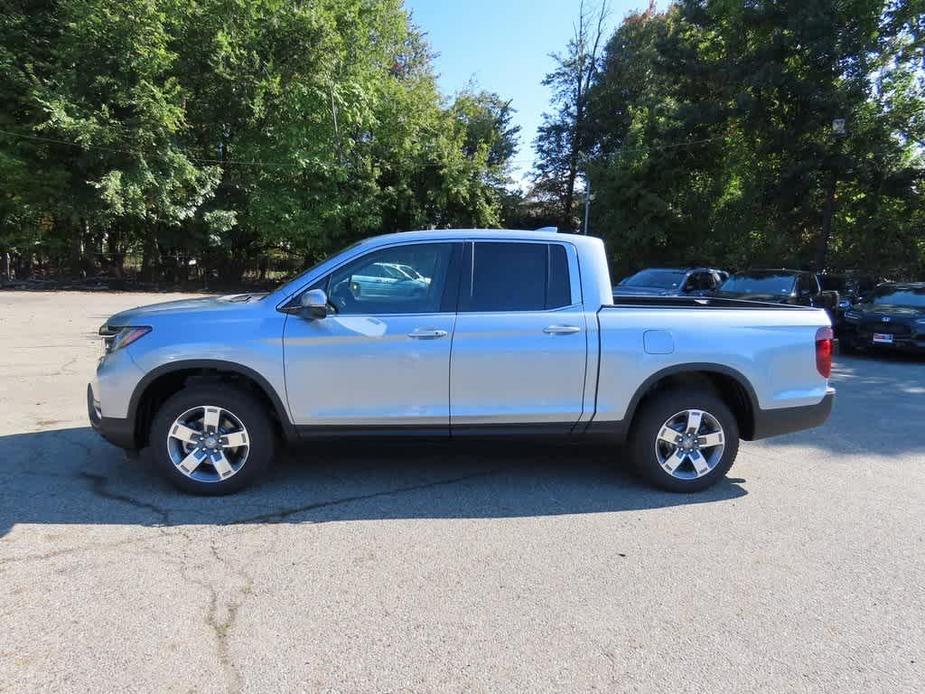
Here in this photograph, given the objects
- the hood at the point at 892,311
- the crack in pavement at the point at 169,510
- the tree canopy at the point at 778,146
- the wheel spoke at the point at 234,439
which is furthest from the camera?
the tree canopy at the point at 778,146

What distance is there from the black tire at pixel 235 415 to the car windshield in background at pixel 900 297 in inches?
508

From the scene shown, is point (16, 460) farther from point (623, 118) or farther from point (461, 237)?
point (623, 118)

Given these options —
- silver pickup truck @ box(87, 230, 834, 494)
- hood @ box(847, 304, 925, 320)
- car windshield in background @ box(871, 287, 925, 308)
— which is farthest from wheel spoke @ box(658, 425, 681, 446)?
car windshield in background @ box(871, 287, 925, 308)

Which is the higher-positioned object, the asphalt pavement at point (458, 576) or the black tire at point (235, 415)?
the black tire at point (235, 415)

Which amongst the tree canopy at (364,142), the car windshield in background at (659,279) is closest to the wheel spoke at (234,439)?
A: the car windshield in background at (659,279)

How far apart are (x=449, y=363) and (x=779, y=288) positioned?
1097 cm

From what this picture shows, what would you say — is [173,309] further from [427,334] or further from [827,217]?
[827,217]

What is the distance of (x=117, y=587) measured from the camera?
3.00 m

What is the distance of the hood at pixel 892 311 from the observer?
11297 millimetres

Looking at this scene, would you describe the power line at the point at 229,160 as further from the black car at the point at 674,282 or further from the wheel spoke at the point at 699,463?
the wheel spoke at the point at 699,463

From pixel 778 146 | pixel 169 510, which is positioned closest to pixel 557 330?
pixel 169 510

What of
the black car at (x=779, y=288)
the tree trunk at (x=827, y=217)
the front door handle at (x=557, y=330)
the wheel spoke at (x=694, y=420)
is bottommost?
the wheel spoke at (x=694, y=420)

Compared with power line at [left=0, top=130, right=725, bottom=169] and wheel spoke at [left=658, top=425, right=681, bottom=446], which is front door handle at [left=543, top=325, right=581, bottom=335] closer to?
wheel spoke at [left=658, top=425, right=681, bottom=446]

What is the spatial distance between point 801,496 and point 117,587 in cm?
447
